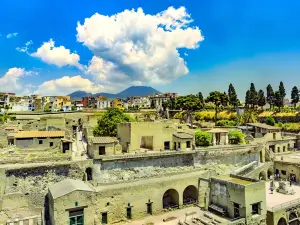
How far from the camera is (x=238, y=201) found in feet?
77.6

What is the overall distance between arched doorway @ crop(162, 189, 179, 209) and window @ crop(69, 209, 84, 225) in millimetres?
9877

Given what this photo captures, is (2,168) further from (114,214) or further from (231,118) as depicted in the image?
(231,118)

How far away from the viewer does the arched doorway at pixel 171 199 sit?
91.6 feet

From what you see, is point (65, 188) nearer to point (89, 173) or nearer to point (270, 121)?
point (89, 173)

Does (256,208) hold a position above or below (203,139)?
below

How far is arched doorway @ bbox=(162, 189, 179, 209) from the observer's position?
27.9 meters

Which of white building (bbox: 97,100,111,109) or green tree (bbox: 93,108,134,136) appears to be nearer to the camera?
green tree (bbox: 93,108,134,136)

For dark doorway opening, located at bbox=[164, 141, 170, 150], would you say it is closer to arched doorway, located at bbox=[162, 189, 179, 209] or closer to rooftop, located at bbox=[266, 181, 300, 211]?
arched doorway, located at bbox=[162, 189, 179, 209]

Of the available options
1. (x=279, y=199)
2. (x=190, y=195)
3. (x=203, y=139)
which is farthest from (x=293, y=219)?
(x=203, y=139)

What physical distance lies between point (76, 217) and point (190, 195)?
14.2 m

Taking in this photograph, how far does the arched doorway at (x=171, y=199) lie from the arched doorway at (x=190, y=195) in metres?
1.60

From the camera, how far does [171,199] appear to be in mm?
29156

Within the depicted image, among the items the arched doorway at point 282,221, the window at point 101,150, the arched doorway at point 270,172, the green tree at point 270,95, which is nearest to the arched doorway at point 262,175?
the arched doorway at point 270,172

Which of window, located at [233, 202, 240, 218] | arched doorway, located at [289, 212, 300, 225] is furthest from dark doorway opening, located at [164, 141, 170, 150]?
arched doorway, located at [289, 212, 300, 225]
